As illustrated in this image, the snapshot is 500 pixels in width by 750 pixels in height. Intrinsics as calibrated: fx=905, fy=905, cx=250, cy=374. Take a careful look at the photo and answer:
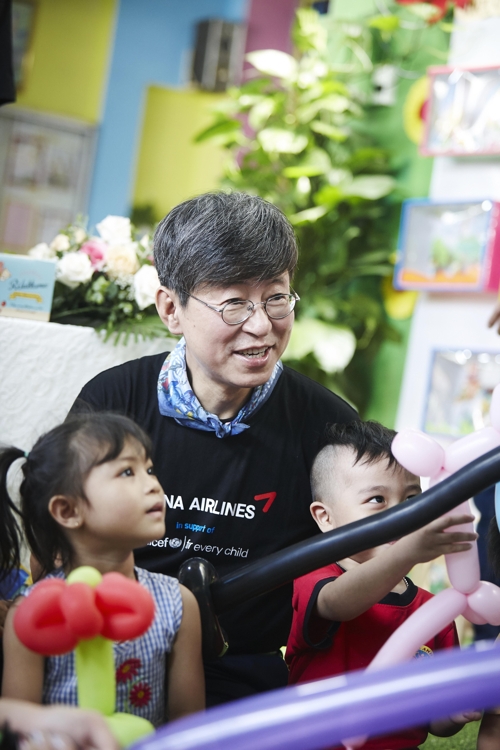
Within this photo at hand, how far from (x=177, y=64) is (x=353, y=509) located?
5.38 metres

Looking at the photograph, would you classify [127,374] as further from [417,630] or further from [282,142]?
[282,142]

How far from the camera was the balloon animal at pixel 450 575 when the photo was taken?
1026 mm

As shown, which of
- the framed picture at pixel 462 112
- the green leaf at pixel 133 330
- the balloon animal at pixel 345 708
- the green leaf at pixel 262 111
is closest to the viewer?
the balloon animal at pixel 345 708

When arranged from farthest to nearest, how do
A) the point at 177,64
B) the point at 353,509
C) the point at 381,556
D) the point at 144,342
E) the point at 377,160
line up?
1. the point at 177,64
2. the point at 377,160
3. the point at 144,342
4. the point at 353,509
5. the point at 381,556

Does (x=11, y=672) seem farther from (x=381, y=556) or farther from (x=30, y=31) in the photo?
(x=30, y=31)

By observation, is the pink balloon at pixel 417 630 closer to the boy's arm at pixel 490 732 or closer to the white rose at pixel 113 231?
the boy's arm at pixel 490 732

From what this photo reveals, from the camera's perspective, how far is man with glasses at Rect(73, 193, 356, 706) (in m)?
1.42

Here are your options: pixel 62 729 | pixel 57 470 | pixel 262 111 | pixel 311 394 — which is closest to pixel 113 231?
pixel 311 394

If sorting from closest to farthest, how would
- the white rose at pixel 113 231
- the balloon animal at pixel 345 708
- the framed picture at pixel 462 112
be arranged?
the balloon animal at pixel 345 708 < the white rose at pixel 113 231 < the framed picture at pixel 462 112

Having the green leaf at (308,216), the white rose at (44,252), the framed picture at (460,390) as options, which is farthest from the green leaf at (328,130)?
the white rose at (44,252)

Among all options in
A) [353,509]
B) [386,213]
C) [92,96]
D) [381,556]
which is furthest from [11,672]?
[92,96]

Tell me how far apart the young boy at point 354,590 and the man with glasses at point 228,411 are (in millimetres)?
73

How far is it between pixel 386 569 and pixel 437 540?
0.32 ft

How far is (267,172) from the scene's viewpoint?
13.8ft
